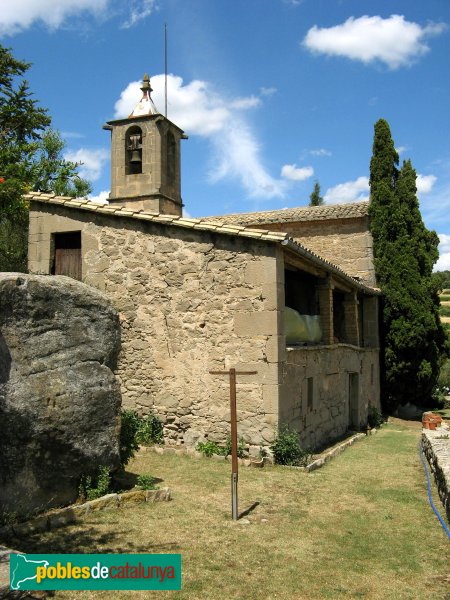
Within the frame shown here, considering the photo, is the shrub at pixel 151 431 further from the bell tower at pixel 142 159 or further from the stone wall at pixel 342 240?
the stone wall at pixel 342 240

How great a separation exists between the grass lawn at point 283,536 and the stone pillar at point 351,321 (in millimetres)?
6353

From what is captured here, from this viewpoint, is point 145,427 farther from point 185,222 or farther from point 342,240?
point 342,240

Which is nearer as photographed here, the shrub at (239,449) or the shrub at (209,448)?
the shrub at (239,449)

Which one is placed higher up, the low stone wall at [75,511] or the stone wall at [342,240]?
the stone wall at [342,240]

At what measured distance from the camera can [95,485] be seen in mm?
6574

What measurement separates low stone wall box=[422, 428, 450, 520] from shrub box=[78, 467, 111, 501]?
4.24 metres

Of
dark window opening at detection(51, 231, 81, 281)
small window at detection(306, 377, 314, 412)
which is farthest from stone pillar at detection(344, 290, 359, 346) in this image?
dark window opening at detection(51, 231, 81, 281)

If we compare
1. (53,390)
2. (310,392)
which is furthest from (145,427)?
(53,390)

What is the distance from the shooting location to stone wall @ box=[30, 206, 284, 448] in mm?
9508

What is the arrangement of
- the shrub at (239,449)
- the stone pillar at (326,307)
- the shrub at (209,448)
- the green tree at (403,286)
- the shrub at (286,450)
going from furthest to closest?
the green tree at (403,286) → the stone pillar at (326,307) → the shrub at (209,448) → the shrub at (239,449) → the shrub at (286,450)

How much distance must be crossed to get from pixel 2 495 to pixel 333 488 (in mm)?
4847

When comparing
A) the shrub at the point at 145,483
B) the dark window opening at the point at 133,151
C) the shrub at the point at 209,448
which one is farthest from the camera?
the dark window opening at the point at 133,151

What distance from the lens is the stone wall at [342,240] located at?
1853 cm

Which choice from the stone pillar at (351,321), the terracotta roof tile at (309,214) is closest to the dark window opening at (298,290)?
the stone pillar at (351,321)
